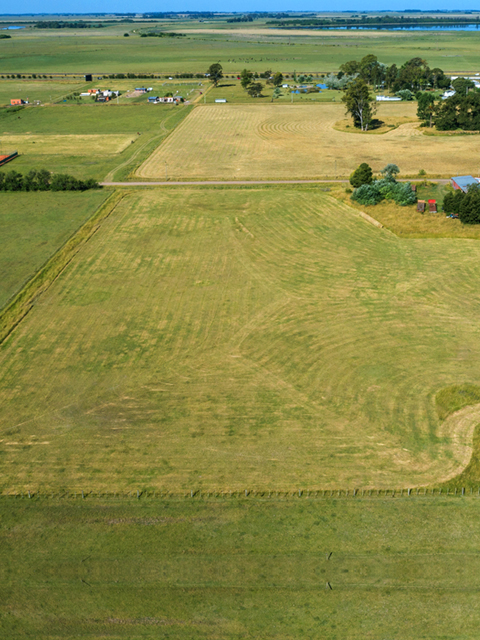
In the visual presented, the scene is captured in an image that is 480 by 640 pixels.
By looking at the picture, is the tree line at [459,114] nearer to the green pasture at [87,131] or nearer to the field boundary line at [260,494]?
the green pasture at [87,131]

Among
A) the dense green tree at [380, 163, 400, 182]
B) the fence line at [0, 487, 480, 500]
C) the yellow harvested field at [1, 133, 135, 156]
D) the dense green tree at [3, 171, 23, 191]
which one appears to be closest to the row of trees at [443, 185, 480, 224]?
the dense green tree at [380, 163, 400, 182]

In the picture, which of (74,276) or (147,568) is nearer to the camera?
(147,568)

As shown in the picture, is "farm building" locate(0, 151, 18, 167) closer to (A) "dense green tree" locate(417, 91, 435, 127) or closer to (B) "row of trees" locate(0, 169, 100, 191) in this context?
(B) "row of trees" locate(0, 169, 100, 191)

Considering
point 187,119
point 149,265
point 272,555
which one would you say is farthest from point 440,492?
point 187,119

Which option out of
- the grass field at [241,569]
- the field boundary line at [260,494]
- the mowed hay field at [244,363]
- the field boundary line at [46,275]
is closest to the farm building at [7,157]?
the field boundary line at [46,275]

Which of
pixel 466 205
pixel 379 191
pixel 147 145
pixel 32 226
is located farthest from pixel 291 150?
pixel 32 226

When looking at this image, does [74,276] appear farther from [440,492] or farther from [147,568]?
[440,492]
